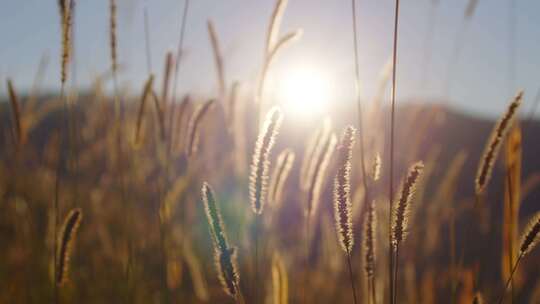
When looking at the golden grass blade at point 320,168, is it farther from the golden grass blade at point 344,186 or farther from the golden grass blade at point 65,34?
the golden grass blade at point 65,34

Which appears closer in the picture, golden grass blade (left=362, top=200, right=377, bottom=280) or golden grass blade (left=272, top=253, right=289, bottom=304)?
golden grass blade (left=362, top=200, right=377, bottom=280)

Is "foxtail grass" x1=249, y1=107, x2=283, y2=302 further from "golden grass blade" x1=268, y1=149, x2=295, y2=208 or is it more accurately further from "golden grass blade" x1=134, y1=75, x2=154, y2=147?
"golden grass blade" x1=134, y1=75, x2=154, y2=147

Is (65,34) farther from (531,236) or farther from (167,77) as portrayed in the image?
(531,236)

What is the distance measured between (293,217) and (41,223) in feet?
15.4

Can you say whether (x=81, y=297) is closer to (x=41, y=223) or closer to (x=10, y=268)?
(x=10, y=268)

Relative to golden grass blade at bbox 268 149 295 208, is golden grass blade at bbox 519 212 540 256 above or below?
below

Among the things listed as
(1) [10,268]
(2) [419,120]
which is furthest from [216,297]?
(2) [419,120]

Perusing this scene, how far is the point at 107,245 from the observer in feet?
9.05

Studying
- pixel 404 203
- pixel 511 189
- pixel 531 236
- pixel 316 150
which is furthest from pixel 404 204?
pixel 511 189

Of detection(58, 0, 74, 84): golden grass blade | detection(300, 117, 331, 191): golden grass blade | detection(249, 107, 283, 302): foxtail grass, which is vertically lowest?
detection(249, 107, 283, 302): foxtail grass

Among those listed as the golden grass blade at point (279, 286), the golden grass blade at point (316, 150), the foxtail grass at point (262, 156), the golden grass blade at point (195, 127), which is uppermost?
the golden grass blade at point (195, 127)

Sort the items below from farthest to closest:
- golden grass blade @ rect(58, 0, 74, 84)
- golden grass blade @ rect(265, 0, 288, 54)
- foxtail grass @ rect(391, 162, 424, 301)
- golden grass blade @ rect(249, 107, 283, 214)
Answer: golden grass blade @ rect(265, 0, 288, 54) → golden grass blade @ rect(58, 0, 74, 84) → golden grass blade @ rect(249, 107, 283, 214) → foxtail grass @ rect(391, 162, 424, 301)

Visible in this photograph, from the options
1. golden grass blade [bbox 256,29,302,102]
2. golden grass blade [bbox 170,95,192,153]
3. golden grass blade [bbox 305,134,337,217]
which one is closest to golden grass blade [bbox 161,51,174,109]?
golden grass blade [bbox 170,95,192,153]

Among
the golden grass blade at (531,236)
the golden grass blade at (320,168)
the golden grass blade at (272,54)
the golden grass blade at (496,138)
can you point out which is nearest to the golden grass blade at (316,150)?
the golden grass blade at (320,168)
